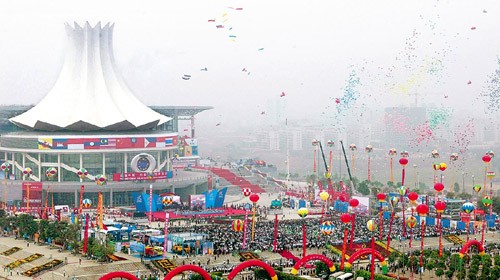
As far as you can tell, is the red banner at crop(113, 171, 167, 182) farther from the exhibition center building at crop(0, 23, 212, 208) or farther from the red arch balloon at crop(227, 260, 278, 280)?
the red arch balloon at crop(227, 260, 278, 280)

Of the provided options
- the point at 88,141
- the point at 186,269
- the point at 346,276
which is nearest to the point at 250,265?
the point at 186,269

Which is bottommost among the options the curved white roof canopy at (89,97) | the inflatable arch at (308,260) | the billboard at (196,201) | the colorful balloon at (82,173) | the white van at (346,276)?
the white van at (346,276)

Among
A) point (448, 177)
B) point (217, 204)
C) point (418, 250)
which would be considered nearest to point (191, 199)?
point (217, 204)

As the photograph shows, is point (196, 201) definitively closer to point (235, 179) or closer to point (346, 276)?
point (235, 179)

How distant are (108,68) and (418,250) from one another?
27.1 metres

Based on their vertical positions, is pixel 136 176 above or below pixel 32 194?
above

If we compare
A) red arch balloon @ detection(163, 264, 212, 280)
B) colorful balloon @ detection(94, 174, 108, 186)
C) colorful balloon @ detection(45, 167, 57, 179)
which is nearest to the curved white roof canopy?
colorful balloon @ detection(45, 167, 57, 179)

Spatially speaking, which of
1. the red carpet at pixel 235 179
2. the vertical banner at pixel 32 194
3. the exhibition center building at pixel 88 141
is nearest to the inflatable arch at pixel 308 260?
the exhibition center building at pixel 88 141

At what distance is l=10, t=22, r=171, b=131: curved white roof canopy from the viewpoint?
5309 cm

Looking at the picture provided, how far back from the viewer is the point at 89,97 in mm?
54031

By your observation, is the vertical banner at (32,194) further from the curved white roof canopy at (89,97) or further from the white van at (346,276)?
the white van at (346,276)

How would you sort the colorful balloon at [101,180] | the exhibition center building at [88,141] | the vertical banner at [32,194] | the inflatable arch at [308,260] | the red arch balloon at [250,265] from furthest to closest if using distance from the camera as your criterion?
the exhibition center building at [88,141] < the vertical banner at [32,194] < the colorful balloon at [101,180] < the inflatable arch at [308,260] < the red arch balloon at [250,265]

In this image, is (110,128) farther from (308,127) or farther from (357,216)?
(308,127)

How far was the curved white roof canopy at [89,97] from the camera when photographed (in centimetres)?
5309
